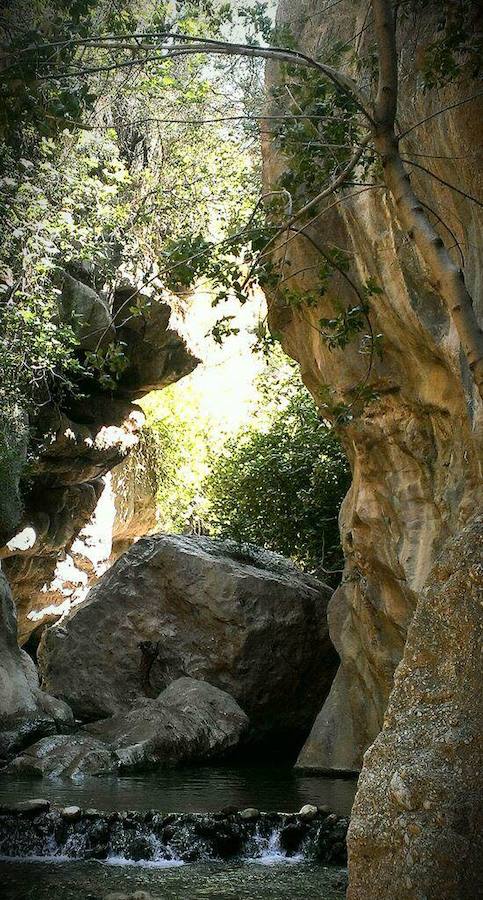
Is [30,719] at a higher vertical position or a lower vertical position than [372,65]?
lower

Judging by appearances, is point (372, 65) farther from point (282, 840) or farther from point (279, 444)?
point (279, 444)

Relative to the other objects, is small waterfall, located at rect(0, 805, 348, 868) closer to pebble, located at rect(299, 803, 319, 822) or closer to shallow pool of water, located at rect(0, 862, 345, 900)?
pebble, located at rect(299, 803, 319, 822)

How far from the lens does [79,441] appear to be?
812 inches

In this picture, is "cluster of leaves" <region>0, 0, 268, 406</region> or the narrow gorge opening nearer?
the narrow gorge opening

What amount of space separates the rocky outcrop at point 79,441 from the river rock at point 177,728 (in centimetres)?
550

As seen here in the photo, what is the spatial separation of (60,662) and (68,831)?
9.06m

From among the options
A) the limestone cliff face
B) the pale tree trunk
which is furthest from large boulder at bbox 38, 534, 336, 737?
the pale tree trunk

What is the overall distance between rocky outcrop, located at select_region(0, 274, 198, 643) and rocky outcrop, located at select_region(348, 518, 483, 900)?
1384cm

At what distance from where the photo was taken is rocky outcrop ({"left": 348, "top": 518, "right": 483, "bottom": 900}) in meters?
4.64

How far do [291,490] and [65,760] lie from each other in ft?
26.1

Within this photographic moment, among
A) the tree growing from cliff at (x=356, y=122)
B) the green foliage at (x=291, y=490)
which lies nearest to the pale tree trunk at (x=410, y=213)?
the tree growing from cliff at (x=356, y=122)

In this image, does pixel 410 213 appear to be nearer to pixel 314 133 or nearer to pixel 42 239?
pixel 314 133

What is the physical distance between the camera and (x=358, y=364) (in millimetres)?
11406

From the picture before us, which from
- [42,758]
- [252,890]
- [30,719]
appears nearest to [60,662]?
[30,719]
